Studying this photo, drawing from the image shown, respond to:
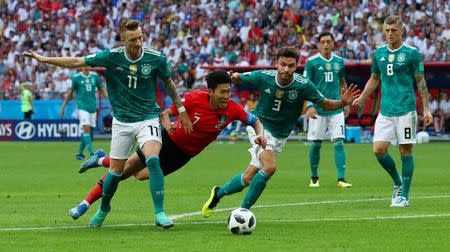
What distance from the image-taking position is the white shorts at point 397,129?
50.1 feet

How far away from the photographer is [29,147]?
3519 cm

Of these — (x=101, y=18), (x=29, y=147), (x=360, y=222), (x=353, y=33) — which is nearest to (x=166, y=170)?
(x=360, y=222)

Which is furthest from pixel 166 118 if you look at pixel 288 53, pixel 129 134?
pixel 288 53

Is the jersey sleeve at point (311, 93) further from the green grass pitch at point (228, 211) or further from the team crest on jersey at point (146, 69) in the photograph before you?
the team crest on jersey at point (146, 69)

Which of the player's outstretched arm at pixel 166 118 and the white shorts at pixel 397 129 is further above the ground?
the player's outstretched arm at pixel 166 118

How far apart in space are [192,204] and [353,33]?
80.9 feet

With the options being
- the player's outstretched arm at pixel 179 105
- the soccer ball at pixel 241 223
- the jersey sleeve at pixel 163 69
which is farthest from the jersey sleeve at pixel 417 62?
the soccer ball at pixel 241 223

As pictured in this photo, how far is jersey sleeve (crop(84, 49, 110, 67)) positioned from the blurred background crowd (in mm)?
26097

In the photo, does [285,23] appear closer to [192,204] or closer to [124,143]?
[192,204]

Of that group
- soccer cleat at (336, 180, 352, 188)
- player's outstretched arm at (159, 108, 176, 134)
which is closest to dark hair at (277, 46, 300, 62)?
player's outstretched arm at (159, 108, 176, 134)

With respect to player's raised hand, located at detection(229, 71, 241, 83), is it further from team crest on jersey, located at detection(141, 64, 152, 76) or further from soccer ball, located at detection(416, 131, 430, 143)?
soccer ball, located at detection(416, 131, 430, 143)

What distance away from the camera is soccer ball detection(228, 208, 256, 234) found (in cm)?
1199

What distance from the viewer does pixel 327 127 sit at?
20.5 metres

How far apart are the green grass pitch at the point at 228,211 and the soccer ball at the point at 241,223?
0.13m
